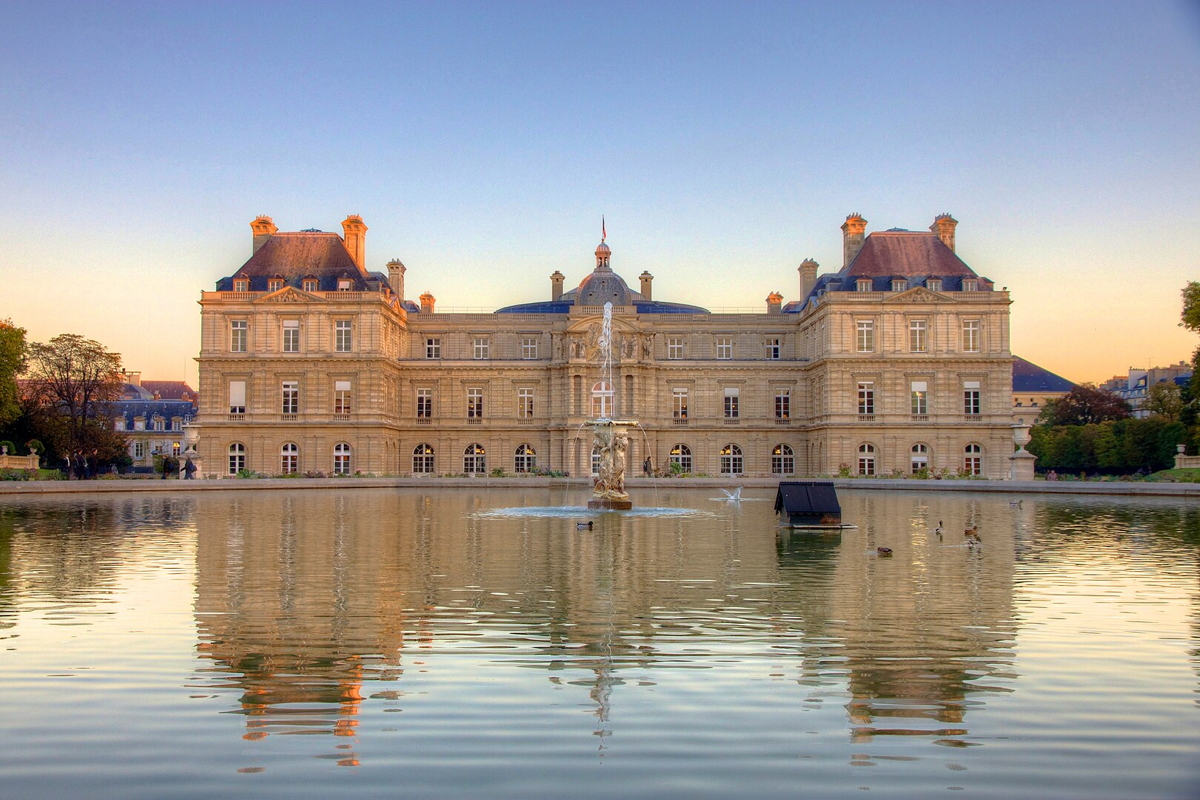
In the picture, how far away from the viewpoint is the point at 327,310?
207 feet

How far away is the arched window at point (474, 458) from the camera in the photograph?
68938 millimetres

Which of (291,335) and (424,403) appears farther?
(424,403)

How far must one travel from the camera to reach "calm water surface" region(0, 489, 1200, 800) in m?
6.47

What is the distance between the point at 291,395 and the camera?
6384cm

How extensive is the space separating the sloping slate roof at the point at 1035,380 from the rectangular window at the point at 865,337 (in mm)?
74322

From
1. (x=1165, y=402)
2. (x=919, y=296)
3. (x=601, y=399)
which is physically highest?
(x=919, y=296)

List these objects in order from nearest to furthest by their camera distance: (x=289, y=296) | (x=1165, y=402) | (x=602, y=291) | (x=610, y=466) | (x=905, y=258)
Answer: (x=610, y=466) < (x=289, y=296) < (x=905, y=258) < (x=602, y=291) < (x=1165, y=402)

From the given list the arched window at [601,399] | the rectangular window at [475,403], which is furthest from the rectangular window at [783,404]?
the rectangular window at [475,403]

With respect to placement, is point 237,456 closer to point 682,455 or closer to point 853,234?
point 682,455

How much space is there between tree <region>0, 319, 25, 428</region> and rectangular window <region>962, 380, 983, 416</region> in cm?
5397

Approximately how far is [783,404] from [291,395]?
32.0 metres

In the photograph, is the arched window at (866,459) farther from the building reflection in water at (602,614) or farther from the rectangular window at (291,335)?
the building reflection in water at (602,614)

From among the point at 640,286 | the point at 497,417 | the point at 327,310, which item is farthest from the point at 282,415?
the point at 640,286

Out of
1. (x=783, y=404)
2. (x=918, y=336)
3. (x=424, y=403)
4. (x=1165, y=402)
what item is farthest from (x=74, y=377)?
(x=1165, y=402)
